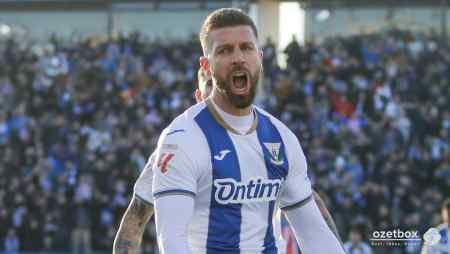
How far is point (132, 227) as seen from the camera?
547cm

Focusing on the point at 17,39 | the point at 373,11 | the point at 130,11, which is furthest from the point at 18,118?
the point at 373,11

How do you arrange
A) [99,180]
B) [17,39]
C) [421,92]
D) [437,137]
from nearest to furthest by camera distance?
1. [99,180]
2. [437,137]
3. [421,92]
4. [17,39]

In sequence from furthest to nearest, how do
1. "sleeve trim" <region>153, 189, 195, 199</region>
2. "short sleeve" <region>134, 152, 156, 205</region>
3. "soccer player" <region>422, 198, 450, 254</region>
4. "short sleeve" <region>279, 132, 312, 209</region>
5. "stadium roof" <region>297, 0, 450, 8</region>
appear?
"stadium roof" <region>297, 0, 450, 8</region> < "soccer player" <region>422, 198, 450, 254</region> < "short sleeve" <region>134, 152, 156, 205</region> < "short sleeve" <region>279, 132, 312, 209</region> < "sleeve trim" <region>153, 189, 195, 199</region>

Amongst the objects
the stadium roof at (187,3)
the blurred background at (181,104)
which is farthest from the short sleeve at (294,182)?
the stadium roof at (187,3)

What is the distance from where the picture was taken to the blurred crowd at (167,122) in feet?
69.4

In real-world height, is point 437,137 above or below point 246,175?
below

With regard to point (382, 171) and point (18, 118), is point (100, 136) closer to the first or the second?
point (18, 118)

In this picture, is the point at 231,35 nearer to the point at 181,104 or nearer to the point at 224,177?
the point at 224,177

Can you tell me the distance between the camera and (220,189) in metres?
4.68

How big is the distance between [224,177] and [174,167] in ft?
0.88

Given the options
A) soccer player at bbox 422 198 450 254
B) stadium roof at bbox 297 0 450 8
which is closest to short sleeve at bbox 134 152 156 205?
soccer player at bbox 422 198 450 254

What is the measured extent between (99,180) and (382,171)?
215 inches

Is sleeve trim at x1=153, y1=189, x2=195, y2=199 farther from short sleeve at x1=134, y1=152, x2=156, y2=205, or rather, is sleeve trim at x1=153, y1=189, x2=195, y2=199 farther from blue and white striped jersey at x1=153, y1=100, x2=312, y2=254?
short sleeve at x1=134, y1=152, x2=156, y2=205

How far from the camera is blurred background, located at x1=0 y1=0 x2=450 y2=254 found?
21.2 metres
